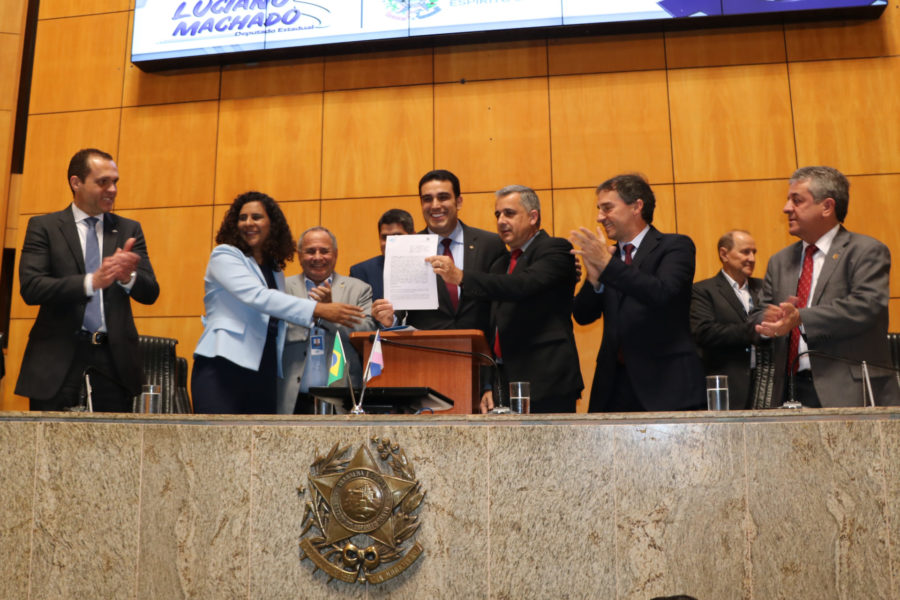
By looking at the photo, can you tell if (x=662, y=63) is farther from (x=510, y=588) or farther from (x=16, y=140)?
(x=16, y=140)

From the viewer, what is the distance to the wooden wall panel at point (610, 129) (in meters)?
5.44

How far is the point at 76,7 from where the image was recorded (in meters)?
6.26

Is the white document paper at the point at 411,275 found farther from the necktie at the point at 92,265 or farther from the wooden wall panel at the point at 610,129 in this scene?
the wooden wall panel at the point at 610,129

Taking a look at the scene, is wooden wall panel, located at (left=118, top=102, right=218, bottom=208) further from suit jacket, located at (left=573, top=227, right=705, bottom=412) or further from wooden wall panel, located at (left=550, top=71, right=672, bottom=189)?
suit jacket, located at (left=573, top=227, right=705, bottom=412)

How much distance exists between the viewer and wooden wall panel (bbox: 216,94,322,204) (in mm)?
5793

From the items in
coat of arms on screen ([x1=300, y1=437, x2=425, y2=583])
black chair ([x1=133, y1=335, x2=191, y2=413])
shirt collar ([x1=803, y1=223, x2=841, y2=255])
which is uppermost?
shirt collar ([x1=803, y1=223, x2=841, y2=255])

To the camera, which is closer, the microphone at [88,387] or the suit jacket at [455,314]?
the microphone at [88,387]

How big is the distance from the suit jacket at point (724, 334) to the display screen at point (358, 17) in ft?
6.92

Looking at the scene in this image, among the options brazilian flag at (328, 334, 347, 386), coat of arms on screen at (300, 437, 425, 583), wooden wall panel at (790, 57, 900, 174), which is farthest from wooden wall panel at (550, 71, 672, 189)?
coat of arms on screen at (300, 437, 425, 583)

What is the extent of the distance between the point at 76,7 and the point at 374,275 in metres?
3.98

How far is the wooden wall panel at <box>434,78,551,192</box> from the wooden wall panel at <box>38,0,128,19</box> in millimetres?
2534

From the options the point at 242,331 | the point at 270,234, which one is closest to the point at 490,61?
the point at 270,234

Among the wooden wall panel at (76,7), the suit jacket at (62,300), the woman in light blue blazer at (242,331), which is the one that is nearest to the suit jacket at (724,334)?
the woman in light blue blazer at (242,331)

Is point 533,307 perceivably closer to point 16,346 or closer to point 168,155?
point 168,155
